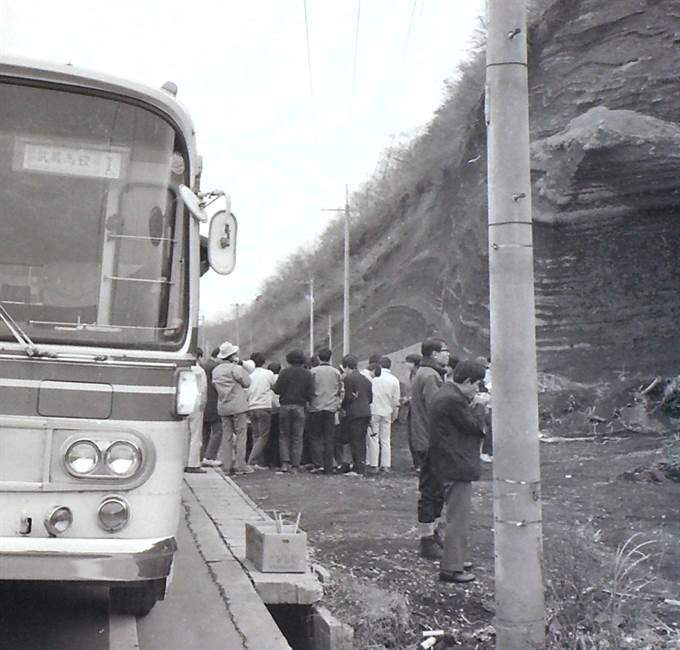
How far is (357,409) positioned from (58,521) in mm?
8968

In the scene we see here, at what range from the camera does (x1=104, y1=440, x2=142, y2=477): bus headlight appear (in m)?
4.37

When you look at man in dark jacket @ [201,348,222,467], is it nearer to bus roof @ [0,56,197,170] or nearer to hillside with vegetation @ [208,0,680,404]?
bus roof @ [0,56,197,170]

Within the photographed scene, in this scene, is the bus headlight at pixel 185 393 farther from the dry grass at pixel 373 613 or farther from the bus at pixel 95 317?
the dry grass at pixel 373 613

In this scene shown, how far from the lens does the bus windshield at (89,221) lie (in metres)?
4.45

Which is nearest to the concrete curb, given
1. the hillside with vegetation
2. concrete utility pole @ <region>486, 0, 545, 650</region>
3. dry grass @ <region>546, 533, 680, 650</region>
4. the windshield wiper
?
concrete utility pole @ <region>486, 0, 545, 650</region>

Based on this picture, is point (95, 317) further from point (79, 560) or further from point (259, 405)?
point (259, 405)

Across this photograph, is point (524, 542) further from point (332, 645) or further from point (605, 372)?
point (605, 372)

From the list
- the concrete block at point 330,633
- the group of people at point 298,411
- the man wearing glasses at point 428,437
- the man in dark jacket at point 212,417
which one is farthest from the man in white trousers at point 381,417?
the concrete block at point 330,633

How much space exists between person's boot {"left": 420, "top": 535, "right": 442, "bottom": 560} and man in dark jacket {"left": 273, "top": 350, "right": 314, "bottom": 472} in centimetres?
516

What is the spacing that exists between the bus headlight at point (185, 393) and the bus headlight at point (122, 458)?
285 mm

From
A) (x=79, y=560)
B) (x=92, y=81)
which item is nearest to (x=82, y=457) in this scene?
(x=79, y=560)

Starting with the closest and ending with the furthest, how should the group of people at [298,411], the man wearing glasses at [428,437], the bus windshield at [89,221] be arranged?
1. the bus windshield at [89,221]
2. the man wearing glasses at [428,437]
3. the group of people at [298,411]

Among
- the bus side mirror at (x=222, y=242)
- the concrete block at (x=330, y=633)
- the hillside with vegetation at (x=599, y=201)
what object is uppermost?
the hillside with vegetation at (x=599, y=201)

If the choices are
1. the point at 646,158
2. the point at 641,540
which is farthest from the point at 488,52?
the point at 646,158
